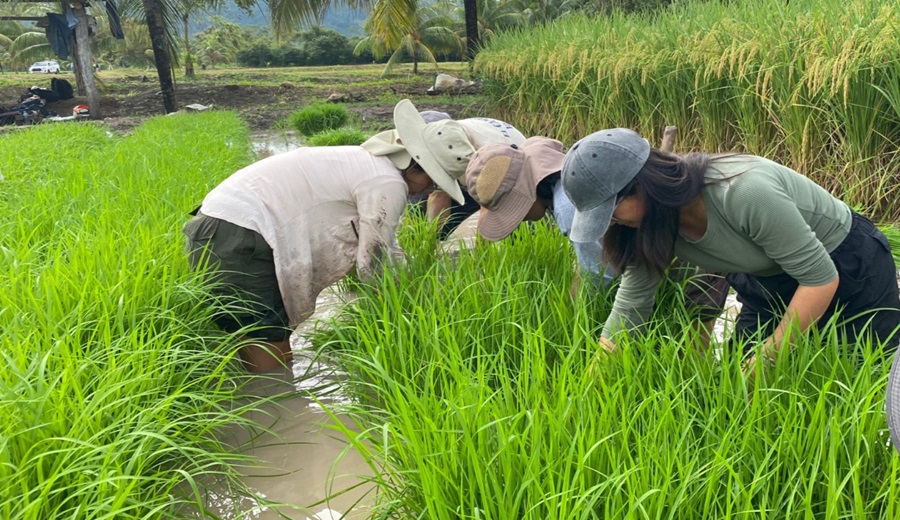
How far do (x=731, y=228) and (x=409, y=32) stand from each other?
468 inches

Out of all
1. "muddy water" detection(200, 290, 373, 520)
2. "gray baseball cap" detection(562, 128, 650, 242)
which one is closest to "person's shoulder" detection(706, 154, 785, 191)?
"gray baseball cap" detection(562, 128, 650, 242)

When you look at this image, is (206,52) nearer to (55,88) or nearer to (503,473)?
(55,88)

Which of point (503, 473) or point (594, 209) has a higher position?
point (594, 209)

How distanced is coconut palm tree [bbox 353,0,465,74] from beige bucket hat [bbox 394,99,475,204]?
389 inches

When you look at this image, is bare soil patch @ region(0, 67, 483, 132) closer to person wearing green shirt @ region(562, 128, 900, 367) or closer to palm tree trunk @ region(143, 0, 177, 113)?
palm tree trunk @ region(143, 0, 177, 113)

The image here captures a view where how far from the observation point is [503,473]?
1.49 m

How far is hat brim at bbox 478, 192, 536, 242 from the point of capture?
7.25 feet

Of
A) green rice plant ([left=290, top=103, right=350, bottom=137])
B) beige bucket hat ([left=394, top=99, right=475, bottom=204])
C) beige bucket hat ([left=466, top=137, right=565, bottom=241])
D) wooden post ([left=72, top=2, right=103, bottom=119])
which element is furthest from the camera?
wooden post ([left=72, top=2, right=103, bottom=119])

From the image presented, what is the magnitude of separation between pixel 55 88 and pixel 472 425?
20.8 meters

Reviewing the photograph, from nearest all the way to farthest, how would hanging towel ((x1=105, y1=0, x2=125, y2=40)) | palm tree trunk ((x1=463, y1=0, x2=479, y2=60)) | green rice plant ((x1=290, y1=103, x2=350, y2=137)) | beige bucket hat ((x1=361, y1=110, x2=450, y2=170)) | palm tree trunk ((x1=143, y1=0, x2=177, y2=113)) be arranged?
beige bucket hat ((x1=361, y1=110, x2=450, y2=170)) < green rice plant ((x1=290, y1=103, x2=350, y2=137)) < palm tree trunk ((x1=463, y1=0, x2=479, y2=60)) < palm tree trunk ((x1=143, y1=0, x2=177, y2=113)) < hanging towel ((x1=105, y1=0, x2=125, y2=40))

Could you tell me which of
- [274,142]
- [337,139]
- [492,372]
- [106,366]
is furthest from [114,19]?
[492,372]

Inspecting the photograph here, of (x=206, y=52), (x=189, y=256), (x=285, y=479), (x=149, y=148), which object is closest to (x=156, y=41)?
(x=149, y=148)

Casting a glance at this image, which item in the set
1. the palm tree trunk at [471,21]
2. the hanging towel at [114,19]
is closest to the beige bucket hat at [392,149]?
the palm tree trunk at [471,21]

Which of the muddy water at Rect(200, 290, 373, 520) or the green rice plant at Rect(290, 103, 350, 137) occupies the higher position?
the green rice plant at Rect(290, 103, 350, 137)
